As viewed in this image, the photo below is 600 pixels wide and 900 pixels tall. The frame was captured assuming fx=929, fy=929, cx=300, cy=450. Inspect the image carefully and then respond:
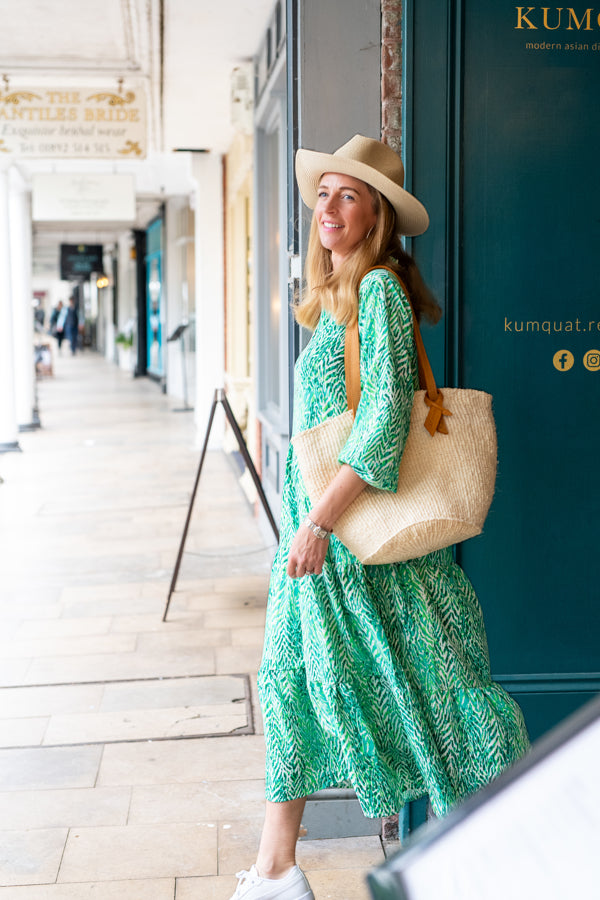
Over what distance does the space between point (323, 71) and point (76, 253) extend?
2735 cm

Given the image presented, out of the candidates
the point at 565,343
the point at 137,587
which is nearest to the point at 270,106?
the point at 137,587

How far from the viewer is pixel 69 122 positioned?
7129 mm

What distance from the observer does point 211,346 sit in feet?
34.3

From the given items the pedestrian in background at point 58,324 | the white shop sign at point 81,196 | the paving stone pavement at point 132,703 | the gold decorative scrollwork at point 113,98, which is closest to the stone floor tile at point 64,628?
the paving stone pavement at point 132,703

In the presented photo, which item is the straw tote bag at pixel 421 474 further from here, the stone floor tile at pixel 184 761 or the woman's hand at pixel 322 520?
the stone floor tile at pixel 184 761

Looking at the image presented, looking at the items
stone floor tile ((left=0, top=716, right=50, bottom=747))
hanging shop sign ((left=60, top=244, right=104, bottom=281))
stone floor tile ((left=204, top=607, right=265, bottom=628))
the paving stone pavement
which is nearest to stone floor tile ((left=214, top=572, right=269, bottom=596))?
the paving stone pavement

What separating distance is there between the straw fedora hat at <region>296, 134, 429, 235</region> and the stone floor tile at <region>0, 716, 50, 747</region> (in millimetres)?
2213

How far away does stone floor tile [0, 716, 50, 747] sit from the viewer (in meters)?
3.22

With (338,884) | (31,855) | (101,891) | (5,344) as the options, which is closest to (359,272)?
(338,884)

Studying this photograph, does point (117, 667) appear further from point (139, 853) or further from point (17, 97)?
point (17, 97)

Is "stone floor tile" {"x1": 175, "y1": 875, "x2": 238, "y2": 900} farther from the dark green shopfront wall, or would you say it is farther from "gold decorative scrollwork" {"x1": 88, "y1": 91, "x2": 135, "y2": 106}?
"gold decorative scrollwork" {"x1": 88, "y1": 91, "x2": 135, "y2": 106}

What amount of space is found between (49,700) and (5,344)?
7.21 metres

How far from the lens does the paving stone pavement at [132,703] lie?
8.08ft

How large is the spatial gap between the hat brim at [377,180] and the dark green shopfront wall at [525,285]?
1.16ft
